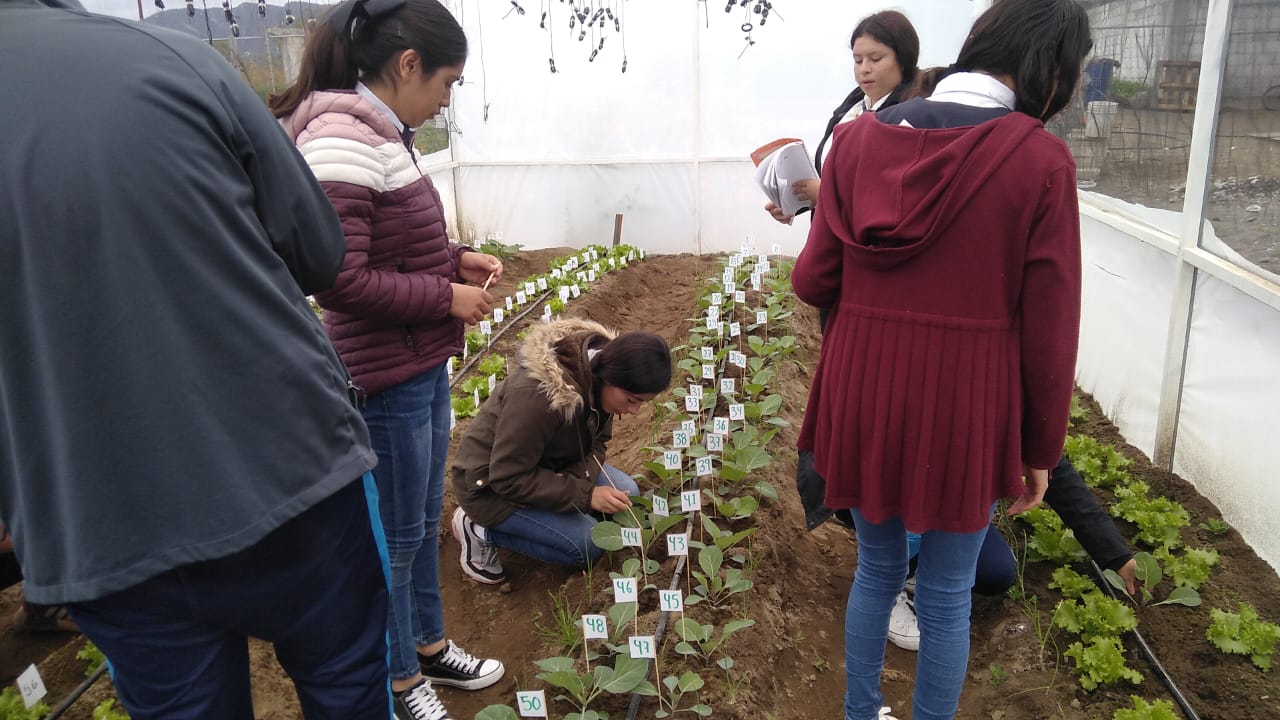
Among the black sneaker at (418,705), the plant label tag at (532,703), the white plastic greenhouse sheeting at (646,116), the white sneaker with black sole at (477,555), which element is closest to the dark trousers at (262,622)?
the plant label tag at (532,703)

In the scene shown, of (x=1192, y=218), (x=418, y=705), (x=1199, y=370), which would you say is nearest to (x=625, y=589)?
(x=418, y=705)

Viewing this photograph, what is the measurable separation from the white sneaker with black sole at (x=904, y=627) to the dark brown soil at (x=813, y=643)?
44 millimetres

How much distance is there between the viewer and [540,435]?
2588 millimetres

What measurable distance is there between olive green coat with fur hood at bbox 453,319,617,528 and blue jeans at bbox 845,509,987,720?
1.02 meters

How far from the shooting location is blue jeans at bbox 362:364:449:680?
185cm

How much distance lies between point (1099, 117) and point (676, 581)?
346 centimetres

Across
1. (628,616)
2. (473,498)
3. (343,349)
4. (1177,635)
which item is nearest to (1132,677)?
(1177,635)

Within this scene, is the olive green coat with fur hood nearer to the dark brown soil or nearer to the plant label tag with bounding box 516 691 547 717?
the dark brown soil

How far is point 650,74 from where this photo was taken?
7848 millimetres

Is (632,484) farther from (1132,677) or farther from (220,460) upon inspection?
(220,460)

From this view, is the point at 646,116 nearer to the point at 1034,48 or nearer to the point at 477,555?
the point at 477,555

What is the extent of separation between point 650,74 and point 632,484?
569 centimetres

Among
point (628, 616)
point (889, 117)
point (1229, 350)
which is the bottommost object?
point (628, 616)

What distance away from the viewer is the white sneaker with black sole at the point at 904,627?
8.39 feet
